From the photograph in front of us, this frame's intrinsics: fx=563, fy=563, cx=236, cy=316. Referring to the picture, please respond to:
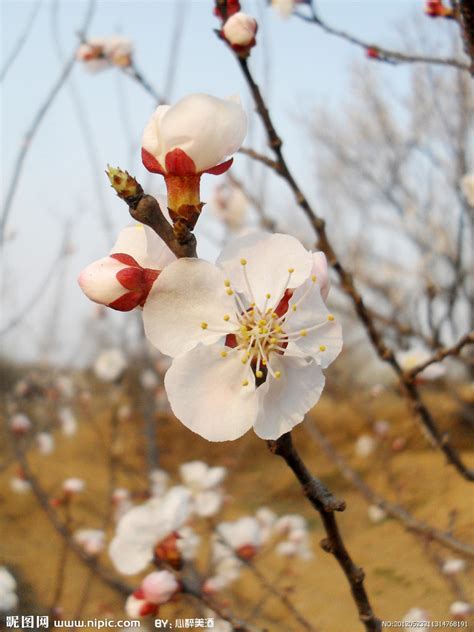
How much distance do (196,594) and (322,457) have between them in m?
2.76

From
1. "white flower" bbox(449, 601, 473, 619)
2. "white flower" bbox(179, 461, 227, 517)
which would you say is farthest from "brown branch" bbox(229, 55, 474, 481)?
"white flower" bbox(179, 461, 227, 517)

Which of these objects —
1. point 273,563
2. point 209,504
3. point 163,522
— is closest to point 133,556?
point 163,522

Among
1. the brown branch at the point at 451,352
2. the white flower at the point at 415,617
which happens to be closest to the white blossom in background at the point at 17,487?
the white flower at the point at 415,617

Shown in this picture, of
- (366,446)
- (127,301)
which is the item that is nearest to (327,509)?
(127,301)

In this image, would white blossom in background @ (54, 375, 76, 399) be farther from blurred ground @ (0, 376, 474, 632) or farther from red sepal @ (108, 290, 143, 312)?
red sepal @ (108, 290, 143, 312)

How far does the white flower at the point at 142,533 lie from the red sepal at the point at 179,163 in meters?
0.52

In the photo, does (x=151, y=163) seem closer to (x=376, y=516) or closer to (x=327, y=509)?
(x=327, y=509)

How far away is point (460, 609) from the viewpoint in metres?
0.67

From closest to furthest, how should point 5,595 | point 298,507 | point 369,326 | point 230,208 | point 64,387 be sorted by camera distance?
point 369,326, point 5,595, point 230,208, point 298,507, point 64,387

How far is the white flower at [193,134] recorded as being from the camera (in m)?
0.36

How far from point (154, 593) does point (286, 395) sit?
39 centimetres

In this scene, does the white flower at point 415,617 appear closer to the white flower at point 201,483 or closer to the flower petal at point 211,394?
the flower petal at point 211,394

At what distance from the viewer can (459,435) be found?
3.04m

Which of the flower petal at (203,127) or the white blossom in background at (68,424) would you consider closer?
the flower petal at (203,127)
